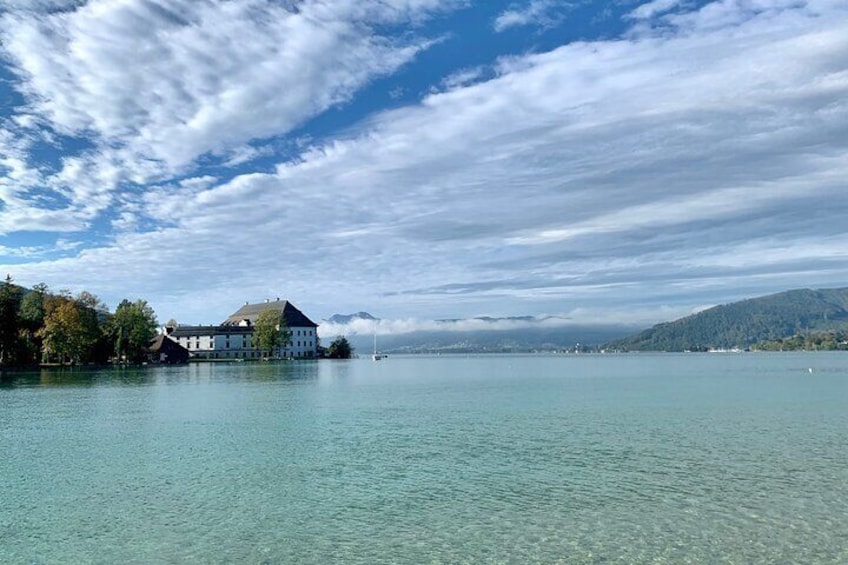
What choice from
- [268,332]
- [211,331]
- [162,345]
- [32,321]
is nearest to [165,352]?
[162,345]

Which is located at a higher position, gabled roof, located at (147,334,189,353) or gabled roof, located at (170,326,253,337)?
gabled roof, located at (170,326,253,337)

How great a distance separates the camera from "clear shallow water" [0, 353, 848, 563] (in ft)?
47.9

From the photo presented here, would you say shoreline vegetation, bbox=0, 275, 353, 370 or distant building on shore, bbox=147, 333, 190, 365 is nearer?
shoreline vegetation, bbox=0, 275, 353, 370

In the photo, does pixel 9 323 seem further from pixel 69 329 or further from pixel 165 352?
pixel 165 352

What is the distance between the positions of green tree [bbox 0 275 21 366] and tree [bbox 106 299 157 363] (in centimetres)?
2113

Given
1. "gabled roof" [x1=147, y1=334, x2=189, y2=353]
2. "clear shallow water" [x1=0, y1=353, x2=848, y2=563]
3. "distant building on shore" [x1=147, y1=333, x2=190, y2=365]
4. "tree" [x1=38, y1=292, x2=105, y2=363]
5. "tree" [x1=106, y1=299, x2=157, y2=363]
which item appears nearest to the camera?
"clear shallow water" [x1=0, y1=353, x2=848, y2=563]

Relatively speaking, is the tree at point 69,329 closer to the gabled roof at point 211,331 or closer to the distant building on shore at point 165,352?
the distant building on shore at point 165,352

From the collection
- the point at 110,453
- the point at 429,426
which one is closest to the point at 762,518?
the point at 429,426

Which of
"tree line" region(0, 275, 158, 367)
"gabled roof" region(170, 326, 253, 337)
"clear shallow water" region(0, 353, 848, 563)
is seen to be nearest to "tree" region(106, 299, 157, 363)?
"tree line" region(0, 275, 158, 367)

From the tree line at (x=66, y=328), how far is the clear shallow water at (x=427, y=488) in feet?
249

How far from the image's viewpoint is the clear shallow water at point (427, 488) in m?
14.6

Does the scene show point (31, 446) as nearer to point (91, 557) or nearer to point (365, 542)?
point (91, 557)

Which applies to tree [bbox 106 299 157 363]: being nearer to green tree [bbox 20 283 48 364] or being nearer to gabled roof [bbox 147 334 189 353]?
green tree [bbox 20 283 48 364]

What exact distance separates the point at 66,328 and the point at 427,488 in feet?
350
